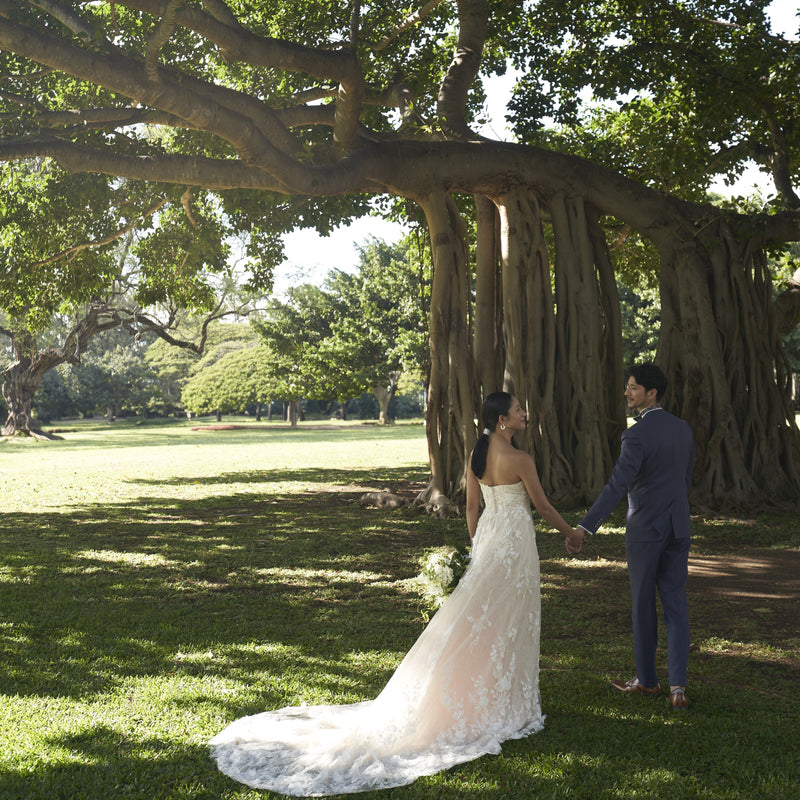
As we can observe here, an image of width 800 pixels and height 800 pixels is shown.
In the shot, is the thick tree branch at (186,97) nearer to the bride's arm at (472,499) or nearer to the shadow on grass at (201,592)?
the shadow on grass at (201,592)

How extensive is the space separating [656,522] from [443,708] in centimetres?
146

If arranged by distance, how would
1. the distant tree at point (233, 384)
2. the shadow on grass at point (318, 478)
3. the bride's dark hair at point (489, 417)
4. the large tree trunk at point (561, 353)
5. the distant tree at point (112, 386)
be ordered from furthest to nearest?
the distant tree at point (112, 386) → the distant tree at point (233, 384) → the shadow on grass at point (318, 478) → the large tree trunk at point (561, 353) → the bride's dark hair at point (489, 417)

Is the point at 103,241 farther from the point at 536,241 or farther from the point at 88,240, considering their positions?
the point at 536,241

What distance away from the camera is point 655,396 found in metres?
4.44

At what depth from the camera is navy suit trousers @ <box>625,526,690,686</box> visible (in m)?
4.32

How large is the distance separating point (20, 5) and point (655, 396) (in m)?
10.1

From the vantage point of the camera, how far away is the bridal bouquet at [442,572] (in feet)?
14.2

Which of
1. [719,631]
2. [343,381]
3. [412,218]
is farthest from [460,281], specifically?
[343,381]

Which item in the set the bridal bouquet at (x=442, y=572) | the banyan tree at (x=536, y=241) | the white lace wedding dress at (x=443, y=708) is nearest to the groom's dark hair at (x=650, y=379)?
the white lace wedding dress at (x=443, y=708)

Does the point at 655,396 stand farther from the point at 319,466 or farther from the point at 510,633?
the point at 319,466

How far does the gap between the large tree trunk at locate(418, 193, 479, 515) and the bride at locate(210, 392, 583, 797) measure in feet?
21.6

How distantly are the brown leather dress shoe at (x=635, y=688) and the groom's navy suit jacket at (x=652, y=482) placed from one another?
2.77ft

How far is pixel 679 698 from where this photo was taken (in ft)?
14.2

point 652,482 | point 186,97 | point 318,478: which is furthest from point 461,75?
point 652,482
